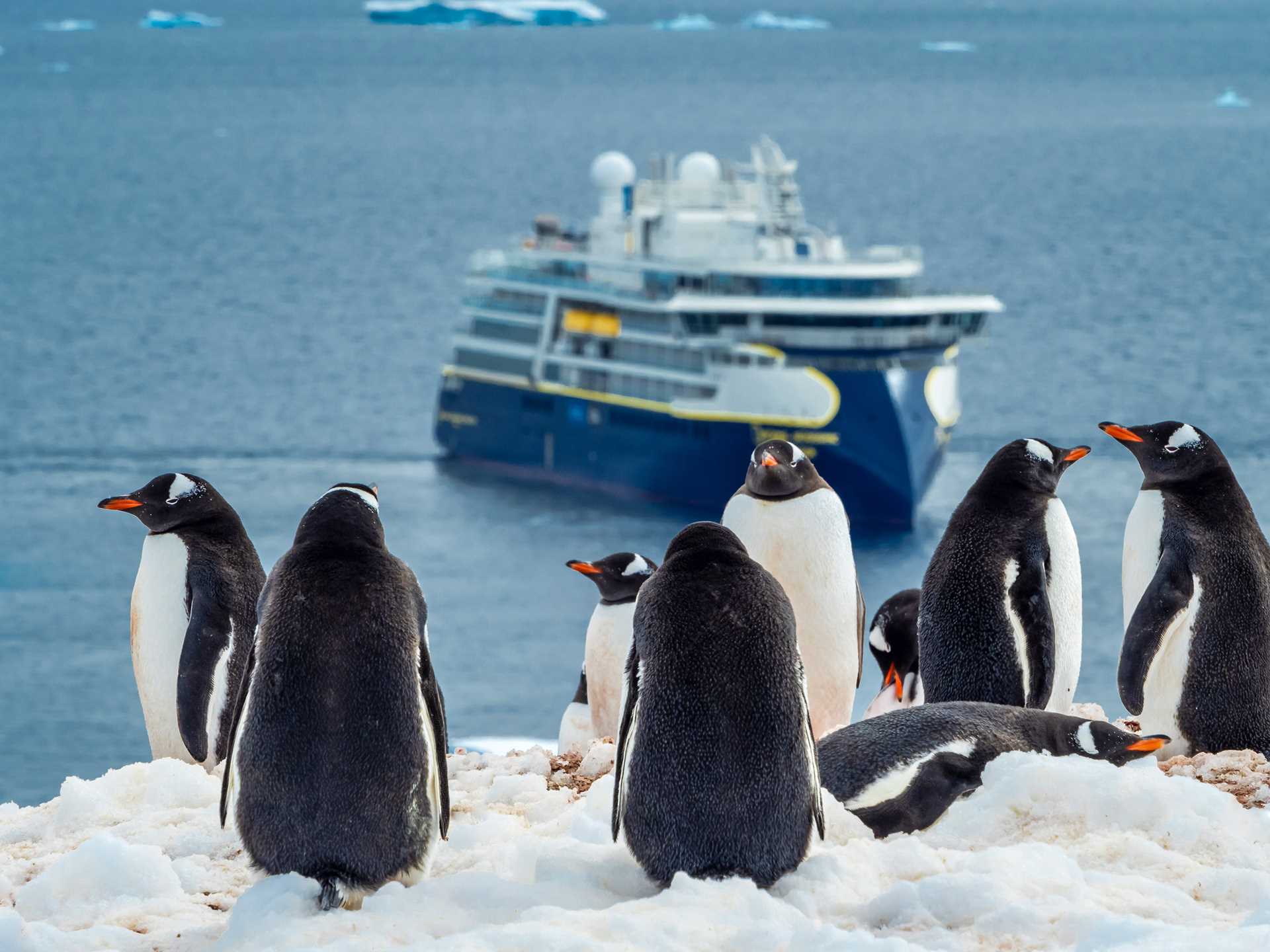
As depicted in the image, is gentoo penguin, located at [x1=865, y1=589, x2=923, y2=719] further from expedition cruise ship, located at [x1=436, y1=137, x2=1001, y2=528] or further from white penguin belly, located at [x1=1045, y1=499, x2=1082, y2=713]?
expedition cruise ship, located at [x1=436, y1=137, x2=1001, y2=528]

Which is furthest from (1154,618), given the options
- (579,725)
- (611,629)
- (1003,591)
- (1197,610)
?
(579,725)

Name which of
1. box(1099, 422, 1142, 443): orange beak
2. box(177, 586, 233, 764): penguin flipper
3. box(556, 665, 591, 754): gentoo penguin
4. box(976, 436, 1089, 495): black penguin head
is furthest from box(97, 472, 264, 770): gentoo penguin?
box(1099, 422, 1142, 443): orange beak

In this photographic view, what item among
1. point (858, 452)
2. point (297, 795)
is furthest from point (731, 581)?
point (858, 452)

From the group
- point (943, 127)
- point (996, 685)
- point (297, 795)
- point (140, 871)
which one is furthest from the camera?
point (943, 127)

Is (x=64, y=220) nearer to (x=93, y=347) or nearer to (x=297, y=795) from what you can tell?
(x=93, y=347)

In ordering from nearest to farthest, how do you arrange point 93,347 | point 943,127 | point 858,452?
point 858,452, point 93,347, point 943,127

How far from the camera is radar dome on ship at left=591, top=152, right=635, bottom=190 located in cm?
4703

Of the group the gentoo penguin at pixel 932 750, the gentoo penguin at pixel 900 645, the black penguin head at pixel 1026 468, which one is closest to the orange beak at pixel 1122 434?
the black penguin head at pixel 1026 468

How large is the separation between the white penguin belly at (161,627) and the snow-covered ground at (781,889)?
1079mm

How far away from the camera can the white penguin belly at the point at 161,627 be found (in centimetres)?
668

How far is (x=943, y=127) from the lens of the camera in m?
160

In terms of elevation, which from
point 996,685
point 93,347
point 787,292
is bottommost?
point 93,347

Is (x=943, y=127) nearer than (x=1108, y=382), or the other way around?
(x=1108, y=382)

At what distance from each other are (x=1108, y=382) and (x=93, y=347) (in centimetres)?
3378
